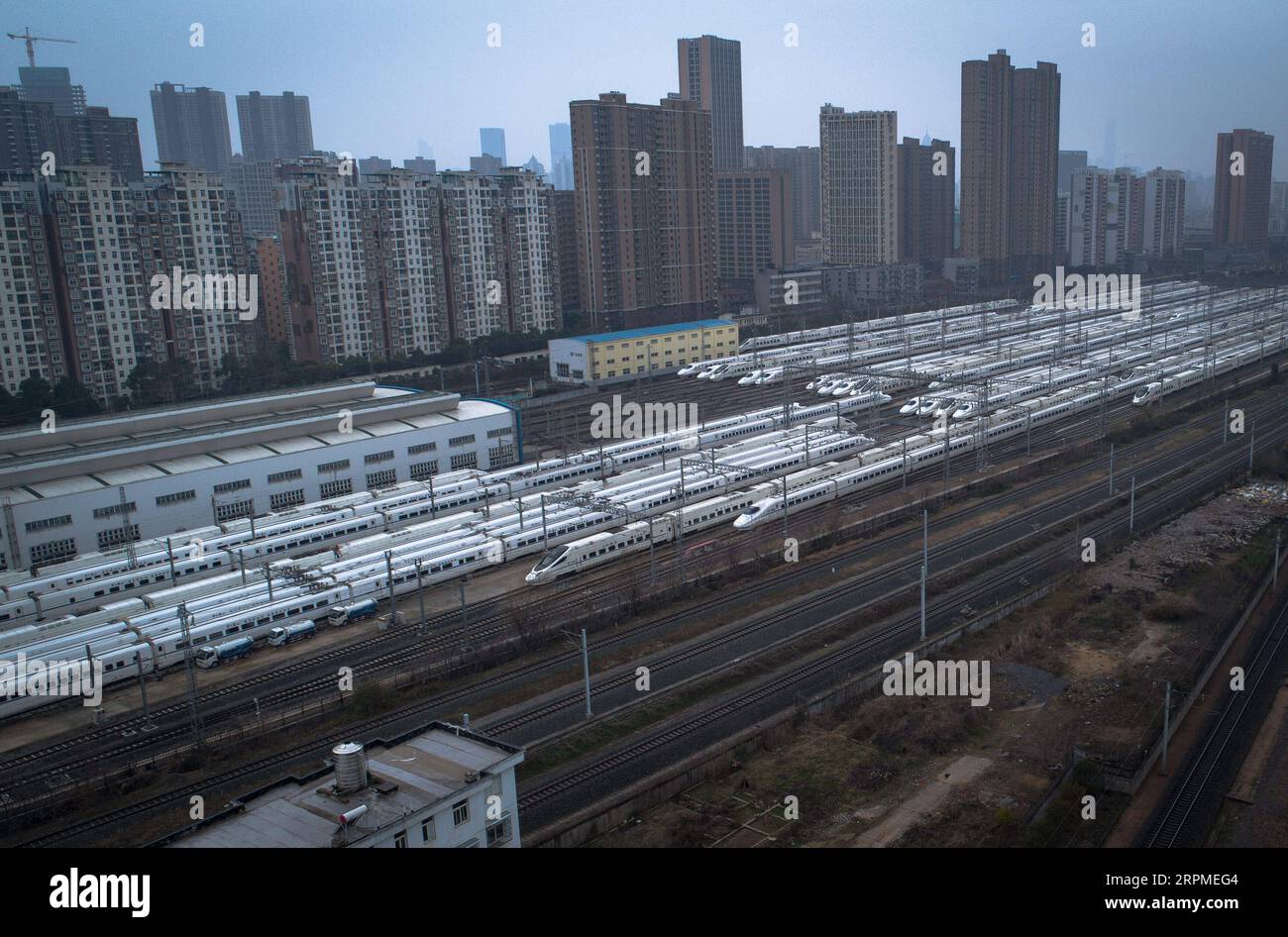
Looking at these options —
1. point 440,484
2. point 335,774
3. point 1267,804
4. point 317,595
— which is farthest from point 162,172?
point 1267,804

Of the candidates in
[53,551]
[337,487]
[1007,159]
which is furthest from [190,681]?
[1007,159]

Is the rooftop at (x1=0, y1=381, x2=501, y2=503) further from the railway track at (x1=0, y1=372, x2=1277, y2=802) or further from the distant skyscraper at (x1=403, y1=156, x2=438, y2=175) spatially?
the distant skyscraper at (x1=403, y1=156, x2=438, y2=175)

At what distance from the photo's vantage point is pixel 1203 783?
11.1m

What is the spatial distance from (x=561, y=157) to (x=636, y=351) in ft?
365

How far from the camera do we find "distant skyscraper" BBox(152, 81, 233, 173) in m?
98.7

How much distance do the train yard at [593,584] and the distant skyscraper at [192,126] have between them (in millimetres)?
87602

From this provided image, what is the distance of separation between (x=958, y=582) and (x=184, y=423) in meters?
18.3

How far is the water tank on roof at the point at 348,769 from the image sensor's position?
311 inches

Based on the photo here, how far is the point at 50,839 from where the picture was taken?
1089 cm

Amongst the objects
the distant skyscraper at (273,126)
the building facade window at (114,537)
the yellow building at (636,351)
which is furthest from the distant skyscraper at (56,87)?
the building facade window at (114,537)

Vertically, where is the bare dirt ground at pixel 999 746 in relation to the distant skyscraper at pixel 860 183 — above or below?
below

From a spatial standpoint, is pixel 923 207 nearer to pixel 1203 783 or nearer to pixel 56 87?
pixel 56 87

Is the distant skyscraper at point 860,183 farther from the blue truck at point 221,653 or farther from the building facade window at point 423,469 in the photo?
the blue truck at point 221,653
